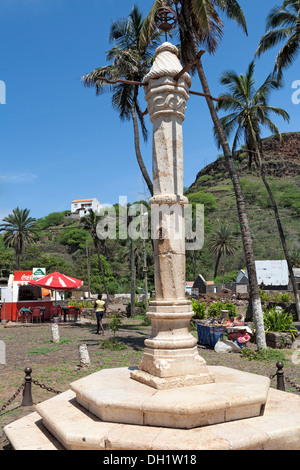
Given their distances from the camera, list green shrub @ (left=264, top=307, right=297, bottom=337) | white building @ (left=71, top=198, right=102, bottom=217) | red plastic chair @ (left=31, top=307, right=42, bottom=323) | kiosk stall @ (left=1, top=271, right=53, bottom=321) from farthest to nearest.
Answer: white building @ (left=71, top=198, right=102, bottom=217) → kiosk stall @ (left=1, top=271, right=53, bottom=321) → red plastic chair @ (left=31, top=307, right=42, bottom=323) → green shrub @ (left=264, top=307, right=297, bottom=337)

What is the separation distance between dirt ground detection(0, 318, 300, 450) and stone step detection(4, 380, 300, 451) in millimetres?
1039

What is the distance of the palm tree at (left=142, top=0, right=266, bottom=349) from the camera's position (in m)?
11.3

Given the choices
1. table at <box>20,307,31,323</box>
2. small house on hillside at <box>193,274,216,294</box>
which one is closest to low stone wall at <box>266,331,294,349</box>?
table at <box>20,307,31,323</box>

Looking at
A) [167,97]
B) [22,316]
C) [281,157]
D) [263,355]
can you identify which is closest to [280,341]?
[263,355]

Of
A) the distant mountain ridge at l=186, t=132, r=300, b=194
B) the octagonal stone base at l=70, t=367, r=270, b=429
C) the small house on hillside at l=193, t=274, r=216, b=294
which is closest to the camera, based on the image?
the octagonal stone base at l=70, t=367, r=270, b=429

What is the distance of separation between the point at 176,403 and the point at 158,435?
345 millimetres

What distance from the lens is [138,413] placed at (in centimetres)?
364

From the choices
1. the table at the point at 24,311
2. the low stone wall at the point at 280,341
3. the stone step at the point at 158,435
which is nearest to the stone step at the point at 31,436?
the stone step at the point at 158,435

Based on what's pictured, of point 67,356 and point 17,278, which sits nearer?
point 67,356

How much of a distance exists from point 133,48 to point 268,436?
55.5 ft

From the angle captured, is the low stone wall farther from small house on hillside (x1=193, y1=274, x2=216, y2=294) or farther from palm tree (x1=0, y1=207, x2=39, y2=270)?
palm tree (x1=0, y1=207, x2=39, y2=270)
